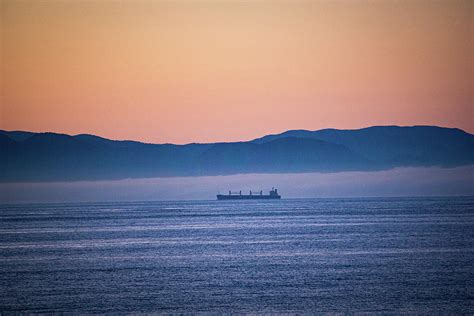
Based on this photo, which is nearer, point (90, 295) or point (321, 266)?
point (90, 295)

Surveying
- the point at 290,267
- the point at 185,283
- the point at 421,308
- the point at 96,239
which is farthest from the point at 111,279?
the point at 96,239

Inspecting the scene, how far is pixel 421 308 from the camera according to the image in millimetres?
31547

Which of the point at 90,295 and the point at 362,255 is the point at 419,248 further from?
the point at 90,295

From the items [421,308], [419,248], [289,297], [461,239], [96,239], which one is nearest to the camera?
[421,308]

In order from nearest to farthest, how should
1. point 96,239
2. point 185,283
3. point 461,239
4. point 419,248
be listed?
1. point 185,283
2. point 419,248
3. point 461,239
4. point 96,239

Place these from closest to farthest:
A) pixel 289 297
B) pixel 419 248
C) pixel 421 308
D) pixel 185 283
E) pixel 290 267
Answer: pixel 421 308 → pixel 289 297 → pixel 185 283 → pixel 290 267 → pixel 419 248

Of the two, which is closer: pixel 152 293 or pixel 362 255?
pixel 152 293

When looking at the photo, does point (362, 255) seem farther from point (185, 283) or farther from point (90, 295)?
point (90, 295)

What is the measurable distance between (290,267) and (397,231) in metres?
34.5

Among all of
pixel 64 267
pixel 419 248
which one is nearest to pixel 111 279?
pixel 64 267

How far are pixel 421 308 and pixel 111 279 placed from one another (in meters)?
15.7

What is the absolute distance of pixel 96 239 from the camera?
71.6 m

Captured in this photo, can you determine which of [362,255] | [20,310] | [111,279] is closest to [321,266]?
[362,255]

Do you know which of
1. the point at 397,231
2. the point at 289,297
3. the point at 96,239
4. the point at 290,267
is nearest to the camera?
the point at 289,297
